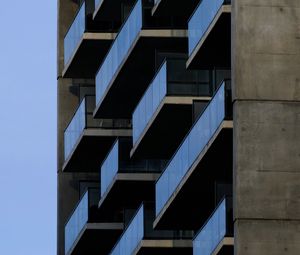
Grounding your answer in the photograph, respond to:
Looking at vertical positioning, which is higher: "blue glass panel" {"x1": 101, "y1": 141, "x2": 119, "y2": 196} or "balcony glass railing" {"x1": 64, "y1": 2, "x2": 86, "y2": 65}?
"balcony glass railing" {"x1": 64, "y1": 2, "x2": 86, "y2": 65}

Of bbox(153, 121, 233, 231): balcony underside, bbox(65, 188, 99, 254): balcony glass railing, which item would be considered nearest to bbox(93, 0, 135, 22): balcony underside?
bbox(65, 188, 99, 254): balcony glass railing

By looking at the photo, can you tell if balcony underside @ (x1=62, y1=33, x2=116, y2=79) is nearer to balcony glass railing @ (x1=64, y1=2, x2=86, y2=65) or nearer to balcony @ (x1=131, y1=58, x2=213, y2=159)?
balcony glass railing @ (x1=64, y1=2, x2=86, y2=65)

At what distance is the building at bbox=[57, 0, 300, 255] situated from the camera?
66812 millimetres

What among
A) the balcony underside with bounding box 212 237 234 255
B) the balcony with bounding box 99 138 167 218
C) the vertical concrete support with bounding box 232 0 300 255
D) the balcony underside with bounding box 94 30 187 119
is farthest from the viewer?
the balcony with bounding box 99 138 167 218

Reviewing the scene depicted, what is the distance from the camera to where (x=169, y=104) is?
75.1 meters

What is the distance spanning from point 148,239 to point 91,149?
9.95m

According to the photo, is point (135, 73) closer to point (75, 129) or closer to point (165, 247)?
point (75, 129)

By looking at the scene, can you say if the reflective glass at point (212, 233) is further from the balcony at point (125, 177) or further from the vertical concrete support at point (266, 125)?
the balcony at point (125, 177)

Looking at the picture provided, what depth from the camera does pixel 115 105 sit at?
8431 cm

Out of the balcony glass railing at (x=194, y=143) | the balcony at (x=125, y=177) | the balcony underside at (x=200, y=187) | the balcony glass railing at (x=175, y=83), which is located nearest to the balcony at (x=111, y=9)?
the balcony at (x=125, y=177)

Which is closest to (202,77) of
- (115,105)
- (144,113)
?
(144,113)

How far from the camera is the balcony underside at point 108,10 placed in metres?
84.3

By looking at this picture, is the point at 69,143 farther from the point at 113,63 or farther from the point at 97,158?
the point at 113,63

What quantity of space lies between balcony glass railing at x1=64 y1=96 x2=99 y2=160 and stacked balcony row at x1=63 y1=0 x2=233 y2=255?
0.03 meters
